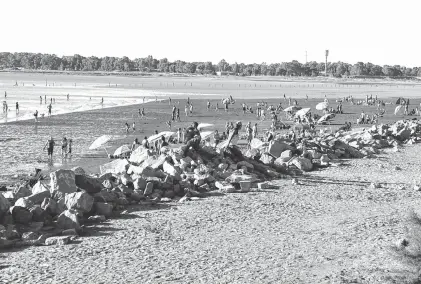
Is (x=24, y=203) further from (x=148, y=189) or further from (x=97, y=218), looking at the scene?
(x=148, y=189)

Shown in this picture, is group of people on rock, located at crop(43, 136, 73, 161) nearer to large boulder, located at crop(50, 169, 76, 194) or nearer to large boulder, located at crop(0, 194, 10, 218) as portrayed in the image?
large boulder, located at crop(50, 169, 76, 194)

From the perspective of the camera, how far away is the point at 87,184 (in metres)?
18.0

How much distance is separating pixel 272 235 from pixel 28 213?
6.27 meters

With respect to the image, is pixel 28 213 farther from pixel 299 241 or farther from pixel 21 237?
pixel 299 241

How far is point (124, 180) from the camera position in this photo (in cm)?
1995

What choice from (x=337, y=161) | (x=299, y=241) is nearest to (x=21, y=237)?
(x=299, y=241)

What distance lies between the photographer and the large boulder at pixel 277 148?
26969mm

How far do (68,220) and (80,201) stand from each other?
3.96ft

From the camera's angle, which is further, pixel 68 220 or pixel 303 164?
pixel 303 164

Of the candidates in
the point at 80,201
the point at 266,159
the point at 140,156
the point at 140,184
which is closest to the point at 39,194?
the point at 80,201

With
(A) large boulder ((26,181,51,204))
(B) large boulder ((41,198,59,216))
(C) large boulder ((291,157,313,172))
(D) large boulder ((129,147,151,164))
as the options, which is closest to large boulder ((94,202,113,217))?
(B) large boulder ((41,198,59,216))

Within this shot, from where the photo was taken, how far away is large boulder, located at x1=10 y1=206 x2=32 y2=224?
51.0 feet

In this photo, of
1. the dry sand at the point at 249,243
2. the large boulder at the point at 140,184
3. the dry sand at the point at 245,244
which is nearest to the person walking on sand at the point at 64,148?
the large boulder at the point at 140,184

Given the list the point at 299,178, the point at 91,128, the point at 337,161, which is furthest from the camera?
the point at 91,128
